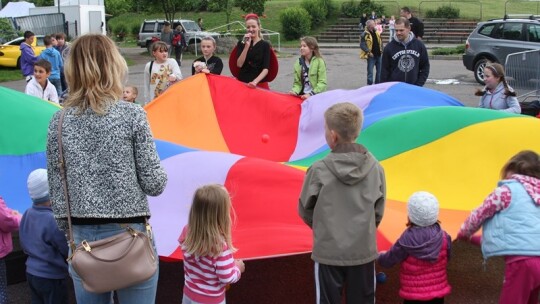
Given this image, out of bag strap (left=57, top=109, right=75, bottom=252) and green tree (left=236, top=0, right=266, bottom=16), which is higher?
green tree (left=236, top=0, right=266, bottom=16)

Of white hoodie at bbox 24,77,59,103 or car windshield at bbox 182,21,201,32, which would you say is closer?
white hoodie at bbox 24,77,59,103

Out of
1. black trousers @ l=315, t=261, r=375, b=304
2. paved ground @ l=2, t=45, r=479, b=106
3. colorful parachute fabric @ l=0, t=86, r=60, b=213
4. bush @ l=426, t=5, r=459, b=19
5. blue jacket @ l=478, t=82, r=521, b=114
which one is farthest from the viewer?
bush @ l=426, t=5, r=459, b=19

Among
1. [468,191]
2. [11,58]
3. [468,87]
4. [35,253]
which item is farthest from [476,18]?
Result: [35,253]

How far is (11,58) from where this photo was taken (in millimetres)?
19469

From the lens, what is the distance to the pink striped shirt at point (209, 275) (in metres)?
3.04

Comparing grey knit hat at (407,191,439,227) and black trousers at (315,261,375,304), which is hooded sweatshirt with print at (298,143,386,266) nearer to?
black trousers at (315,261,375,304)

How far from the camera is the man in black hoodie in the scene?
6977mm

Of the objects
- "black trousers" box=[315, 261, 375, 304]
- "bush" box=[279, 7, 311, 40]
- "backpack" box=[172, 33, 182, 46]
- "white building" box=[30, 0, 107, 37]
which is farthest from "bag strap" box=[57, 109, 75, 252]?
"bush" box=[279, 7, 311, 40]

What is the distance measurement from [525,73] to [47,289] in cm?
822

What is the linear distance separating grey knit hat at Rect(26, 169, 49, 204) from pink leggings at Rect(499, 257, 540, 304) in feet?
8.11

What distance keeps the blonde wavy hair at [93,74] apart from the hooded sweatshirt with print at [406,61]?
16.7 ft

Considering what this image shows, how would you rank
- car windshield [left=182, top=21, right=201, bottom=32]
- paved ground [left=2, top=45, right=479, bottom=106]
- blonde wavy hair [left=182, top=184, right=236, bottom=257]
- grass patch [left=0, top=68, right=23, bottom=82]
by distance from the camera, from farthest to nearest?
car windshield [left=182, top=21, right=201, bottom=32]
grass patch [left=0, top=68, right=23, bottom=82]
paved ground [left=2, top=45, right=479, bottom=106]
blonde wavy hair [left=182, top=184, right=236, bottom=257]

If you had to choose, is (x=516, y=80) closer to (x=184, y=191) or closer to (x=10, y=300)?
(x=184, y=191)

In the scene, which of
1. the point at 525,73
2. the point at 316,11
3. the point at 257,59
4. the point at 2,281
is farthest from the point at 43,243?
the point at 316,11
